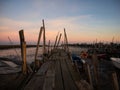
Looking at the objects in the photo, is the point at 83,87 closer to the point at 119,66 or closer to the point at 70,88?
the point at 70,88

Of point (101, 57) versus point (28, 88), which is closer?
point (28, 88)

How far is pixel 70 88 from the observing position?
23.8ft

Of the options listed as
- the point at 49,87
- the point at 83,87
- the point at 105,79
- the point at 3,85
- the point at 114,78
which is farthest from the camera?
the point at 105,79

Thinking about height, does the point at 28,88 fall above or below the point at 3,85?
above

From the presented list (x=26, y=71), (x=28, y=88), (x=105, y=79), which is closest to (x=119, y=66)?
(x=105, y=79)

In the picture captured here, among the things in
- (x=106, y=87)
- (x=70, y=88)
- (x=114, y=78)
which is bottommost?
(x=106, y=87)

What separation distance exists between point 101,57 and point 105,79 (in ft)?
55.7

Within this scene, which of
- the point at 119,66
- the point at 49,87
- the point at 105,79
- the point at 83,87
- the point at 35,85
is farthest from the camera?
the point at 119,66

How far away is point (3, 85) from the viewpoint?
10508 millimetres

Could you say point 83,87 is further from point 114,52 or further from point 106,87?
point 114,52

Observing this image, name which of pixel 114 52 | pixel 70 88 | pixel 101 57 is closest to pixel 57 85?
pixel 70 88

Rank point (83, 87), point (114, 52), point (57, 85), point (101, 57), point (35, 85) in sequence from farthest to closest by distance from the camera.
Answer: point (114, 52), point (101, 57), point (57, 85), point (35, 85), point (83, 87)

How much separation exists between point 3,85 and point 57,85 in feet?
15.8

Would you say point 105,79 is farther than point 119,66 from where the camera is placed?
No
